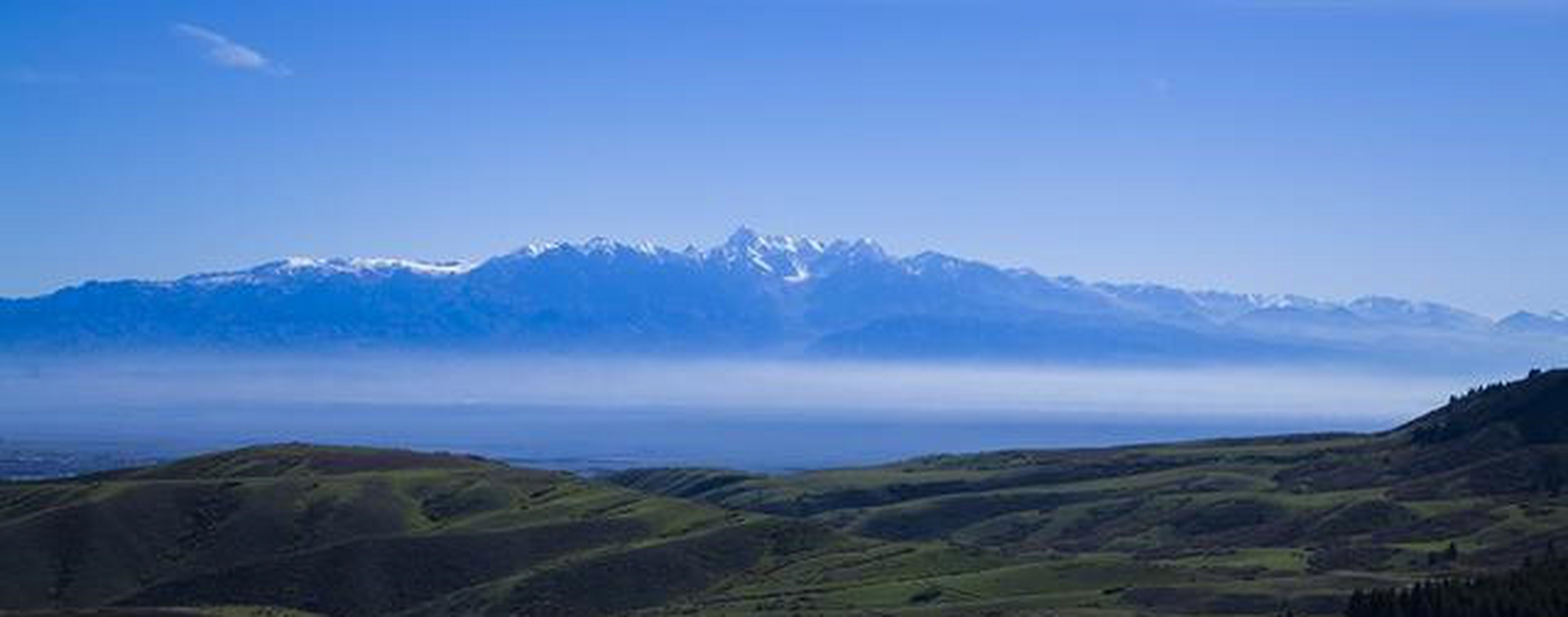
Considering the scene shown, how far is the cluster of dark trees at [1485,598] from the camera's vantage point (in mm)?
102750

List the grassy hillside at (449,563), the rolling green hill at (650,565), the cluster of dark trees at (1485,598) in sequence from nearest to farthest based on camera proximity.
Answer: the cluster of dark trees at (1485,598)
the rolling green hill at (650,565)
the grassy hillside at (449,563)

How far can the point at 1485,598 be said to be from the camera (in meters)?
105

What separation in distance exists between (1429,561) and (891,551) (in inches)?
1844

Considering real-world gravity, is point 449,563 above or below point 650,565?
below

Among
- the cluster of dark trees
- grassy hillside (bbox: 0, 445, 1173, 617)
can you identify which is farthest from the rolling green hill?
the cluster of dark trees

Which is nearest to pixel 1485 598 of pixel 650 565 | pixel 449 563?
pixel 650 565

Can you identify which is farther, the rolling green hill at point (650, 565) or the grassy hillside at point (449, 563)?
the grassy hillside at point (449, 563)

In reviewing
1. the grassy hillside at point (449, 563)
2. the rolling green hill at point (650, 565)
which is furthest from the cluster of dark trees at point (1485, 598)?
the grassy hillside at point (449, 563)

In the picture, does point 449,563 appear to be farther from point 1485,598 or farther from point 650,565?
point 1485,598

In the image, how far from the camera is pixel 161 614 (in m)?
137

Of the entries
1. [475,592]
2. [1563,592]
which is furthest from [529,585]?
[1563,592]

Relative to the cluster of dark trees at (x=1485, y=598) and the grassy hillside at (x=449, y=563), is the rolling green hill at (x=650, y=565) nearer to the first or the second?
the grassy hillside at (x=449, y=563)

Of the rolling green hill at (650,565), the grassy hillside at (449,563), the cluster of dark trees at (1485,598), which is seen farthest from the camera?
the grassy hillside at (449,563)

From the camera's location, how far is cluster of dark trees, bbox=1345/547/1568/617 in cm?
10275
